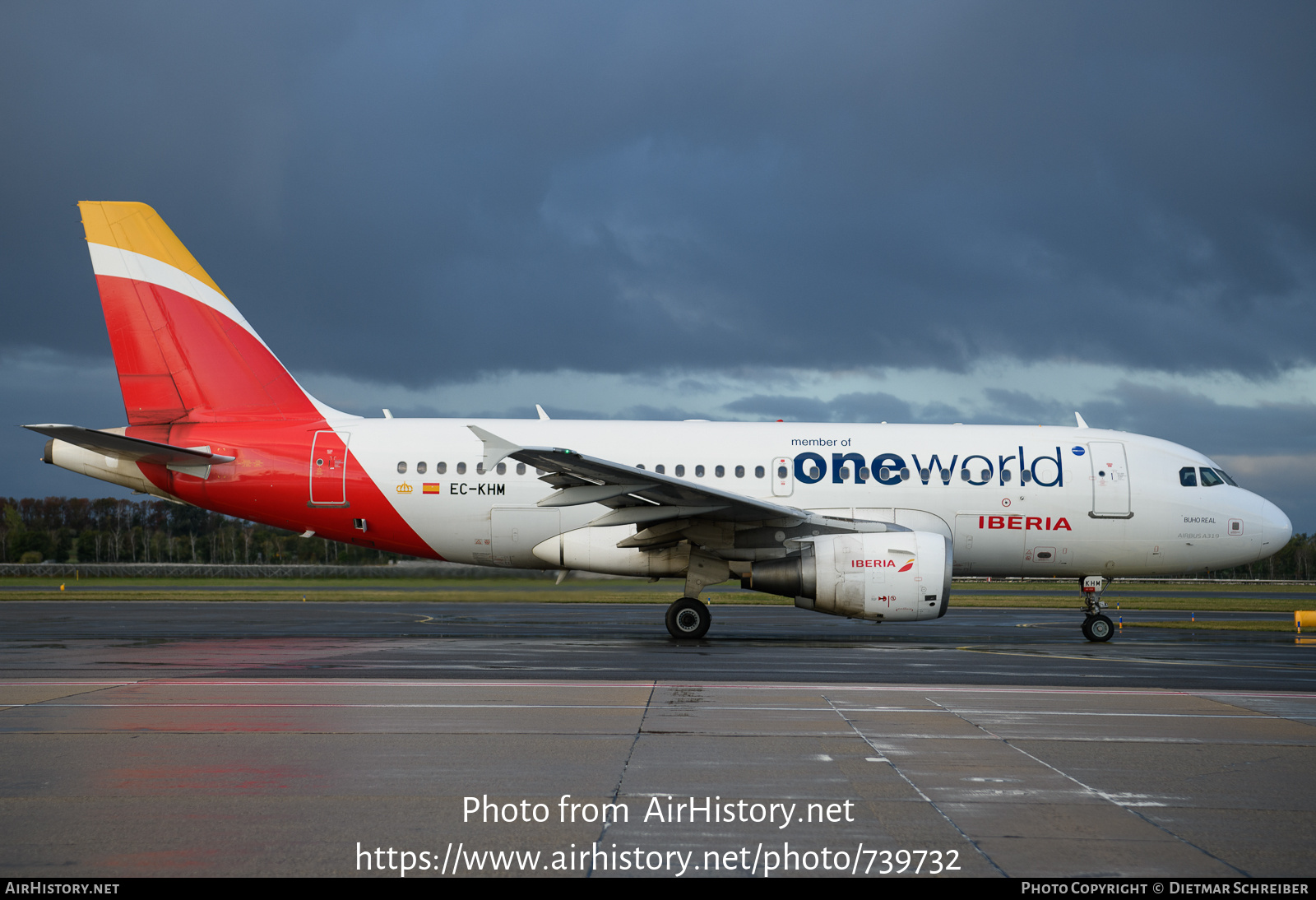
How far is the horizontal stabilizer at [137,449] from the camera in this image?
15.5 metres

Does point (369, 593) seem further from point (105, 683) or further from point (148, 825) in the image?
point (148, 825)

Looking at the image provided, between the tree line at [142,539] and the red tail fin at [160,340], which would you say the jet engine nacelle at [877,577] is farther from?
the tree line at [142,539]

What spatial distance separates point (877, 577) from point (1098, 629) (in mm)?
4775

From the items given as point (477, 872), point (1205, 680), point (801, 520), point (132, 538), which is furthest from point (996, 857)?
point (132, 538)

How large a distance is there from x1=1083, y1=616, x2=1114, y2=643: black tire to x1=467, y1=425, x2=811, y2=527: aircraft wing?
5417 millimetres

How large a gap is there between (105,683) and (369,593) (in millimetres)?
19717

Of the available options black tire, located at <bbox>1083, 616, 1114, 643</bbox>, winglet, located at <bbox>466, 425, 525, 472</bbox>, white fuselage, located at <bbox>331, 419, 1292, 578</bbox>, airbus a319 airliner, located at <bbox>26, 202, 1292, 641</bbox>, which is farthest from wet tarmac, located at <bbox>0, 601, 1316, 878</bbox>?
white fuselage, located at <bbox>331, 419, 1292, 578</bbox>

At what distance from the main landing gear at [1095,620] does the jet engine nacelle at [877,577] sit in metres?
3.55

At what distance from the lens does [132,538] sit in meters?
55.0

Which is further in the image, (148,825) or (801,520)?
(801,520)

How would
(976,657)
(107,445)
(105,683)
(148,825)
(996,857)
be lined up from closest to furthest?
(996,857) → (148,825) → (105,683) → (976,657) → (107,445)

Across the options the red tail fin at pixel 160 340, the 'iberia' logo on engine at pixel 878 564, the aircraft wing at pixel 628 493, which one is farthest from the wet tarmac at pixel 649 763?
the red tail fin at pixel 160 340

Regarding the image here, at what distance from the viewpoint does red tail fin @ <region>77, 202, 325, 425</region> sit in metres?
17.5

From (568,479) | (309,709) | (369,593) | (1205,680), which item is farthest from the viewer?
(369,593)
